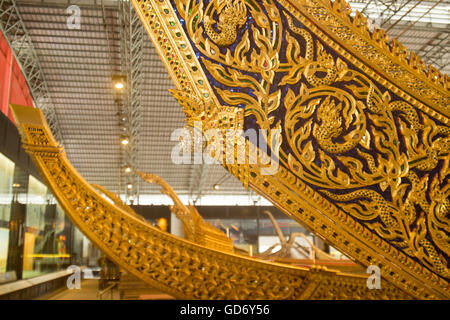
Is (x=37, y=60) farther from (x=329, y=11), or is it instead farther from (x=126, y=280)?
(x=329, y=11)

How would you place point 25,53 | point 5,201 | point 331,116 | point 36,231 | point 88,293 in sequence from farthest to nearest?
point 25,53
point 36,231
point 5,201
point 88,293
point 331,116

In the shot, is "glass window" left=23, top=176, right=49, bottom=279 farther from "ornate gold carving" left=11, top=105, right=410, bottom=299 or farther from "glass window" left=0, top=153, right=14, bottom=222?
"ornate gold carving" left=11, top=105, right=410, bottom=299

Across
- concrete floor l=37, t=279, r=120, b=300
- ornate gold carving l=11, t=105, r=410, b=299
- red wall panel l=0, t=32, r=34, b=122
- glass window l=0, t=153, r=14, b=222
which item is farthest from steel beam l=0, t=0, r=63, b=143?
ornate gold carving l=11, t=105, r=410, b=299

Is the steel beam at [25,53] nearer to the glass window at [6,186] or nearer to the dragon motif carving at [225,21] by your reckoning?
the glass window at [6,186]

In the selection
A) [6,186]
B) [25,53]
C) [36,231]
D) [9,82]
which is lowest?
[36,231]

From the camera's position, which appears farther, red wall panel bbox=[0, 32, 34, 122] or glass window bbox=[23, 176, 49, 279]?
red wall panel bbox=[0, 32, 34, 122]

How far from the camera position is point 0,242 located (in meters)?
7.83

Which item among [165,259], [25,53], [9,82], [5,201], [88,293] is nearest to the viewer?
[165,259]

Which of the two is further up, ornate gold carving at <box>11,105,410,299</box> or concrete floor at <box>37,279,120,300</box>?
ornate gold carving at <box>11,105,410,299</box>

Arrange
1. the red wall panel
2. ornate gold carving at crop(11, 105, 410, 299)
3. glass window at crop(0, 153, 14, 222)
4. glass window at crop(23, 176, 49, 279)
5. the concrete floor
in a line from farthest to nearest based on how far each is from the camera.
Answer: the red wall panel < glass window at crop(23, 176, 49, 279) < glass window at crop(0, 153, 14, 222) < the concrete floor < ornate gold carving at crop(11, 105, 410, 299)

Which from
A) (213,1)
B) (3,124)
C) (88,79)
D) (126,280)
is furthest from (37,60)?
(213,1)

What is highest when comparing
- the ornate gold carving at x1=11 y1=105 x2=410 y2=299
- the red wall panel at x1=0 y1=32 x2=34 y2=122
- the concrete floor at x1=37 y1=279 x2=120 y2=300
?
the red wall panel at x1=0 y1=32 x2=34 y2=122

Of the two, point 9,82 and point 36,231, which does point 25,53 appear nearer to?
point 9,82


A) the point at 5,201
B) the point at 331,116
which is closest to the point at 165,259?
the point at 331,116
